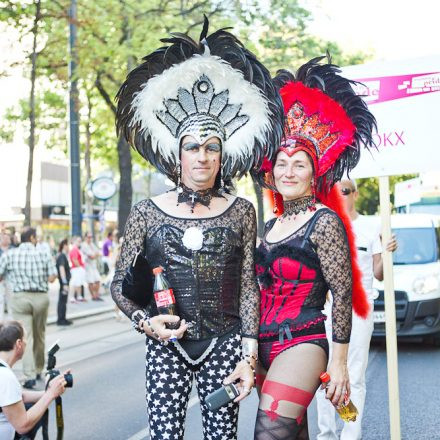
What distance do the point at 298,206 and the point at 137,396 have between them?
4.85m

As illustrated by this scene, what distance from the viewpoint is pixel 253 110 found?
3.63 m

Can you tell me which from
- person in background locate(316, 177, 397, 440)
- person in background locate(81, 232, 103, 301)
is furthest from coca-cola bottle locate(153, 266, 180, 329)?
person in background locate(81, 232, 103, 301)

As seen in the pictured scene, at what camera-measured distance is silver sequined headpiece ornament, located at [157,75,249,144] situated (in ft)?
11.7

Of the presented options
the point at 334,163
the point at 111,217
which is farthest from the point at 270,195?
the point at 111,217

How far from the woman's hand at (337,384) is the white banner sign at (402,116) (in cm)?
208

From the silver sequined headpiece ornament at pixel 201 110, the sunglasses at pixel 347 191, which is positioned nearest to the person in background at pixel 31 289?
the sunglasses at pixel 347 191

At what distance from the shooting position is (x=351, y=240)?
3.95 metres

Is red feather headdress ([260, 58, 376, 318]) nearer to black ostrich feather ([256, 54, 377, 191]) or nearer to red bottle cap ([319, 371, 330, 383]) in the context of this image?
black ostrich feather ([256, 54, 377, 191])

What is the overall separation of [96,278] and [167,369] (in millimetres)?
17217

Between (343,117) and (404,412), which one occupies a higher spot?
(343,117)

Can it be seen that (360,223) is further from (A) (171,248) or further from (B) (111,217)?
(B) (111,217)

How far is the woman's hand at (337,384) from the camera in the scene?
133 inches

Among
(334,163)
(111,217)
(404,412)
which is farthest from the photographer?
(111,217)

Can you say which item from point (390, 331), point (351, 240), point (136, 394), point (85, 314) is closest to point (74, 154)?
point (85, 314)
